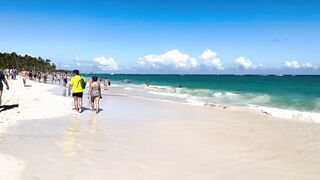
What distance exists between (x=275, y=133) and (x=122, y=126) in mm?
5118

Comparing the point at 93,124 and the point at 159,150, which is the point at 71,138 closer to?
the point at 159,150

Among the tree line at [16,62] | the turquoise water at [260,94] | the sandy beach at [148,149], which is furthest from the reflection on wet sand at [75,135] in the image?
the tree line at [16,62]

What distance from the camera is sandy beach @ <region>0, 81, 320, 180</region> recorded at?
7770 millimetres

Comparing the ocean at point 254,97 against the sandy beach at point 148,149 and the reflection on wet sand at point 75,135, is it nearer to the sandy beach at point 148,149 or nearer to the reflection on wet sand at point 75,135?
the sandy beach at point 148,149

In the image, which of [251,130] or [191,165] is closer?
[191,165]

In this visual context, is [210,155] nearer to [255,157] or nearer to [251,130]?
A: [255,157]

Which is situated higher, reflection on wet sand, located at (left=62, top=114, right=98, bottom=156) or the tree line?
the tree line

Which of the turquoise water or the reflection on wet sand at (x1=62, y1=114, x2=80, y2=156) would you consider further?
the turquoise water

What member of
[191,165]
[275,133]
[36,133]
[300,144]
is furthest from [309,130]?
[36,133]

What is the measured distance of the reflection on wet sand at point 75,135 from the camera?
9617mm

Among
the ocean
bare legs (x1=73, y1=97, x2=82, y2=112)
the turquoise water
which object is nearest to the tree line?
the turquoise water

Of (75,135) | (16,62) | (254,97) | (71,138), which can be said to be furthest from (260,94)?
(16,62)

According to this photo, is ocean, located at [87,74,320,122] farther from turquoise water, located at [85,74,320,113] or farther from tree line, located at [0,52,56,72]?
tree line, located at [0,52,56,72]

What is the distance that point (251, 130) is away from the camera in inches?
566
